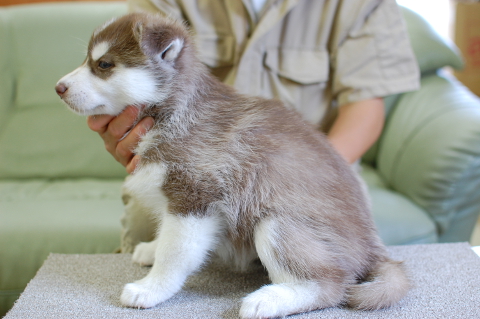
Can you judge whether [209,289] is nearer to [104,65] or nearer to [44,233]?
[104,65]

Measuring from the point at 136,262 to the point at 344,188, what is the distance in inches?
27.1

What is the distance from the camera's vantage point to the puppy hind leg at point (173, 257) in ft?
3.26

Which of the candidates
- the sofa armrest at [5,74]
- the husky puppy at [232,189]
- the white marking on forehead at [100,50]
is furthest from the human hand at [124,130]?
the sofa armrest at [5,74]

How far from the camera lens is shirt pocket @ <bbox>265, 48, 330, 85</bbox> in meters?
1.72

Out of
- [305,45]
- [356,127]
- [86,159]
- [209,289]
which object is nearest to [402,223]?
[356,127]

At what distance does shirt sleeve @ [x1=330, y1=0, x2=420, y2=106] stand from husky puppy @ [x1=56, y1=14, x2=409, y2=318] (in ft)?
2.25

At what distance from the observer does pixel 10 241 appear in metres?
1.79

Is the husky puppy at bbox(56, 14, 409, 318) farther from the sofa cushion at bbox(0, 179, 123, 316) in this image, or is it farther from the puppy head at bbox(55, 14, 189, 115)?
the sofa cushion at bbox(0, 179, 123, 316)

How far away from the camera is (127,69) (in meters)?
1.04

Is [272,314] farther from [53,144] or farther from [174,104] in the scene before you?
[53,144]

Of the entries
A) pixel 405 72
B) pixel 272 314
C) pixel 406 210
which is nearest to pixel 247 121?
pixel 272 314

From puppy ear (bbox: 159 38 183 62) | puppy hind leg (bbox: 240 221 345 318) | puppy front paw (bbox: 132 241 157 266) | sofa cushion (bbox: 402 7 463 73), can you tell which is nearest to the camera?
puppy hind leg (bbox: 240 221 345 318)

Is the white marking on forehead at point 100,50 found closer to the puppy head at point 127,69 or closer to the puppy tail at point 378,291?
the puppy head at point 127,69

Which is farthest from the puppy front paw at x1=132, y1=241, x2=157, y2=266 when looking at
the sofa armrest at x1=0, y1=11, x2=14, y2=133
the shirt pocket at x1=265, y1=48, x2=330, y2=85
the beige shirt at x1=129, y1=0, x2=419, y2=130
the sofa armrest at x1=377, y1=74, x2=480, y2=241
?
the sofa armrest at x1=0, y1=11, x2=14, y2=133
